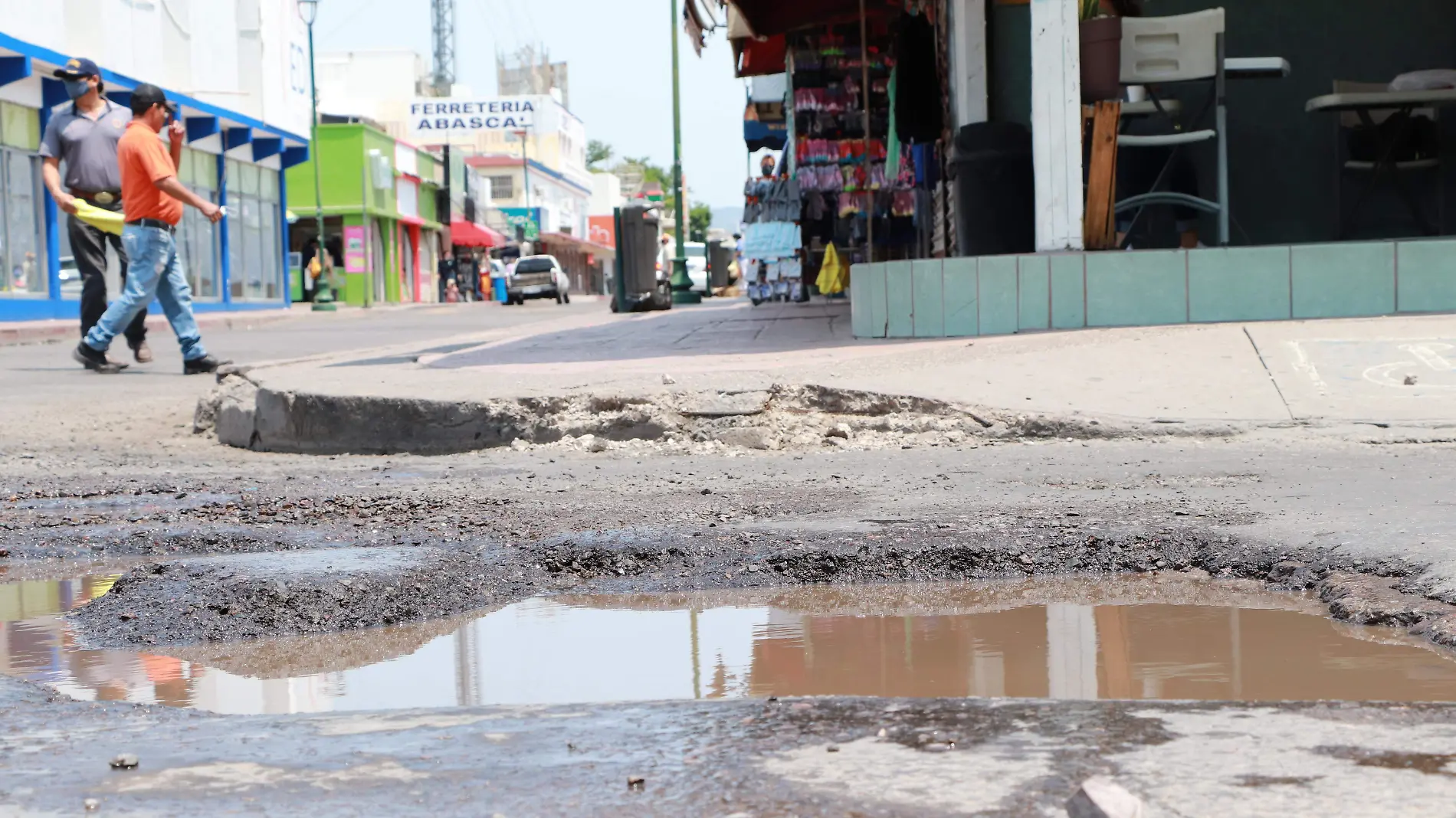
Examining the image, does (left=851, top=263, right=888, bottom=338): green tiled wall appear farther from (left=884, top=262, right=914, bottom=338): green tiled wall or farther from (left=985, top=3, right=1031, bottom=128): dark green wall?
(left=985, top=3, right=1031, bottom=128): dark green wall

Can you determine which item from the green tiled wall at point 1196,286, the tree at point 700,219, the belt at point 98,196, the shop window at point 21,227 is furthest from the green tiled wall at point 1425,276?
the tree at point 700,219

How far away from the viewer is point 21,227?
23219 millimetres

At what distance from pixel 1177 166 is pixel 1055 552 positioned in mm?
7122

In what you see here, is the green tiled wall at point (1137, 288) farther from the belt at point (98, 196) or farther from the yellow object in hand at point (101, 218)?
the belt at point (98, 196)

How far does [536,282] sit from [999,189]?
33.9 m

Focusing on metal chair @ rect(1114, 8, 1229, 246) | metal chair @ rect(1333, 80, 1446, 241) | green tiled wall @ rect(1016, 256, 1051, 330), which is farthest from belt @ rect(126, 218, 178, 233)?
metal chair @ rect(1333, 80, 1446, 241)

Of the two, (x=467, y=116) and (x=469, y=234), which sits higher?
(x=467, y=116)

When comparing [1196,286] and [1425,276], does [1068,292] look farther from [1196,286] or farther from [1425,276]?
[1425,276]

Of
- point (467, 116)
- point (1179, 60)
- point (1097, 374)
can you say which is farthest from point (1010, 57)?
point (467, 116)

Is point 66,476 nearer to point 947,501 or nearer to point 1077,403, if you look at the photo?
point 947,501

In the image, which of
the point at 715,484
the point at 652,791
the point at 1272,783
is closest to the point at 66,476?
the point at 715,484

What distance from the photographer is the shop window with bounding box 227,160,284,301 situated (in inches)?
1355

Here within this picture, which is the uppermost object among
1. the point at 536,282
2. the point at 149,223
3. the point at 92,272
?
the point at 536,282

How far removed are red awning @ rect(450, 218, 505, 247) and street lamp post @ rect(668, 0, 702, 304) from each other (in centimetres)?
3555
